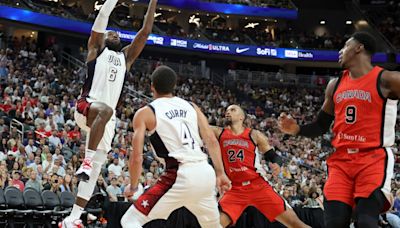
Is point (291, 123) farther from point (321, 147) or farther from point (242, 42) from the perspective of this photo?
point (242, 42)

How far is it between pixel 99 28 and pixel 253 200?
3.63 metres

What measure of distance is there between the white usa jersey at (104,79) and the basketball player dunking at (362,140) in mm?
3284

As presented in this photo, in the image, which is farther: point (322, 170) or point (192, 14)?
point (192, 14)

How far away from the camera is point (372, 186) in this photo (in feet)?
17.5

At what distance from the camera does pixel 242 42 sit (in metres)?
38.9

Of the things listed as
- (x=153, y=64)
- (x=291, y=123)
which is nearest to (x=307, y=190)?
(x=291, y=123)

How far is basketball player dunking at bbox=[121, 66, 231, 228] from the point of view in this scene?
5.86 m

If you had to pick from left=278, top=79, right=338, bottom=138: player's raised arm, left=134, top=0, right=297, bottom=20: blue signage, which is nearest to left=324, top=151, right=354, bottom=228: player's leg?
left=278, top=79, right=338, bottom=138: player's raised arm

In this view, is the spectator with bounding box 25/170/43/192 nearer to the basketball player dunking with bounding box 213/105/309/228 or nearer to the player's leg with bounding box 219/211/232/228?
the basketball player dunking with bounding box 213/105/309/228

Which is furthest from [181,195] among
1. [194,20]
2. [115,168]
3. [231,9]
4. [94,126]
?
[194,20]

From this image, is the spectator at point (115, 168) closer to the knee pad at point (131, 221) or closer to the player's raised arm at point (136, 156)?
the knee pad at point (131, 221)

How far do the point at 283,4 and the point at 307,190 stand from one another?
89.4 ft

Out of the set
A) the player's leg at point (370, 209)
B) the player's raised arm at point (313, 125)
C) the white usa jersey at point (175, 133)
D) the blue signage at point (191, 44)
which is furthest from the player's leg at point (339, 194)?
the blue signage at point (191, 44)

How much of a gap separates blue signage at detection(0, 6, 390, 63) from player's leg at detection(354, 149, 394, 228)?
27183 mm
